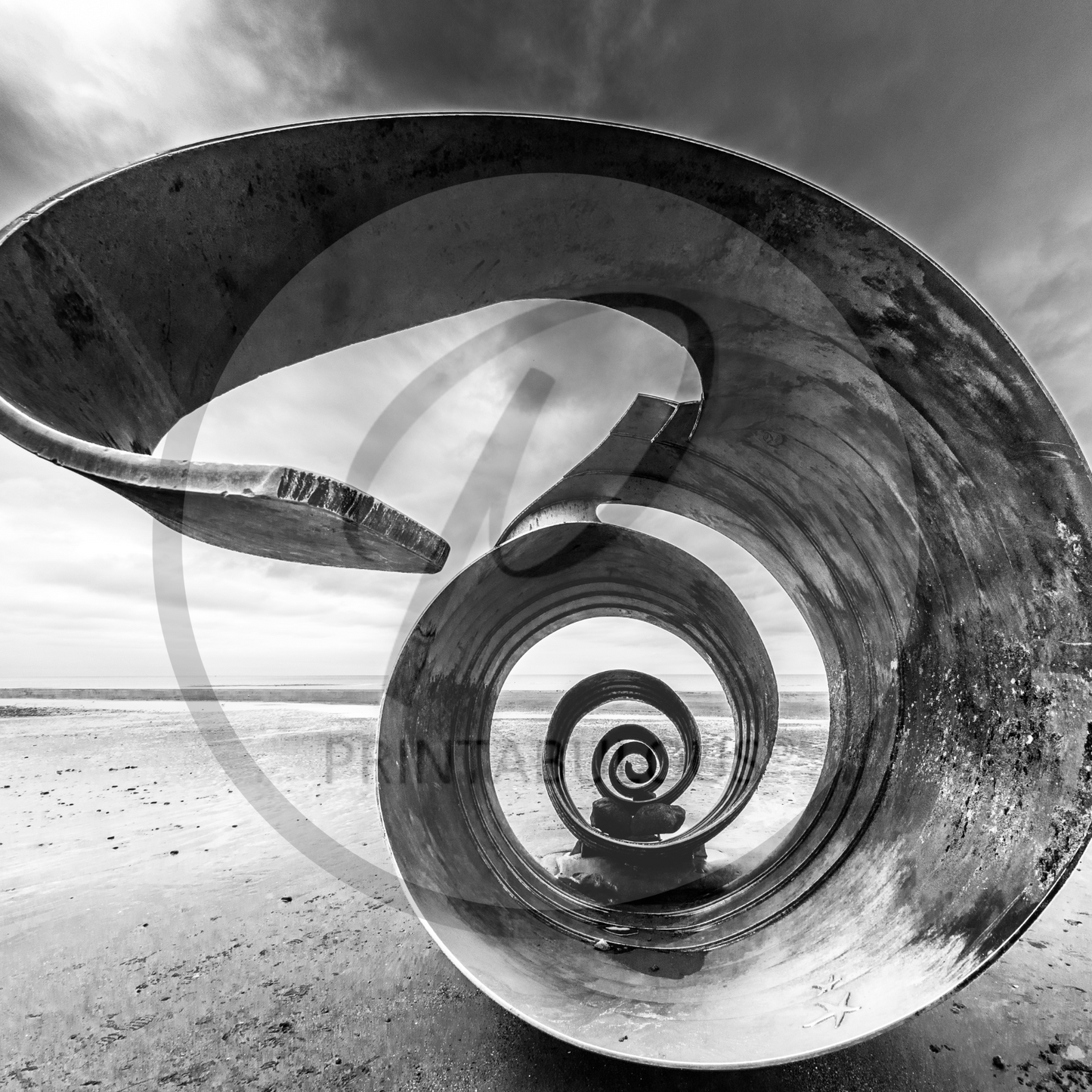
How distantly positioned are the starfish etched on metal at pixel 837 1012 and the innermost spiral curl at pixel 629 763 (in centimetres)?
318

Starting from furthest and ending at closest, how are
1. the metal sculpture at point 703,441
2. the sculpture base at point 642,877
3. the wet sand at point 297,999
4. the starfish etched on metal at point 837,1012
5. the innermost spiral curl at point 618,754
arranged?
the innermost spiral curl at point 618,754
the sculpture base at point 642,877
the wet sand at point 297,999
the starfish etched on metal at point 837,1012
the metal sculpture at point 703,441

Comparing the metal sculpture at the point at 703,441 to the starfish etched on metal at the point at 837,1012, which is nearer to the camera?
A: the metal sculpture at the point at 703,441

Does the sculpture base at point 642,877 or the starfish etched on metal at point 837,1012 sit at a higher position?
the starfish etched on metal at point 837,1012

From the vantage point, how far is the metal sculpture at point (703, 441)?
1550 millimetres

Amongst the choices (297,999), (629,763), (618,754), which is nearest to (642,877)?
(618,754)

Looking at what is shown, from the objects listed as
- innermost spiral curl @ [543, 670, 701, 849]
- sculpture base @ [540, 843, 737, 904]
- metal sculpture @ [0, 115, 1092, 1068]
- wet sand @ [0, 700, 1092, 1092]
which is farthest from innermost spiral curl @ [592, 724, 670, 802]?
metal sculpture @ [0, 115, 1092, 1068]

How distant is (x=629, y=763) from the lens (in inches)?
232

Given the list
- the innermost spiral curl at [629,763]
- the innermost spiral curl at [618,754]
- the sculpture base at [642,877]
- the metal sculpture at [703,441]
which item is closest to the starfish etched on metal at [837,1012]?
the metal sculpture at [703,441]

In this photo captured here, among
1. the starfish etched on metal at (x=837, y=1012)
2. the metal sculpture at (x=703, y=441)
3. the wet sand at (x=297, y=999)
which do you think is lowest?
the wet sand at (x=297, y=999)

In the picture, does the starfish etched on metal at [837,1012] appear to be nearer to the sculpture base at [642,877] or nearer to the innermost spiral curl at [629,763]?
the sculpture base at [642,877]

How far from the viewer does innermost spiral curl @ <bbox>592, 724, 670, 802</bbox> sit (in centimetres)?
510

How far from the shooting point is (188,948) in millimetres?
2980

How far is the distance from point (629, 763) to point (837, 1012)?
4253mm

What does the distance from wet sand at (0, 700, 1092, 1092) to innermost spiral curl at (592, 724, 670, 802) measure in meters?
1.99
